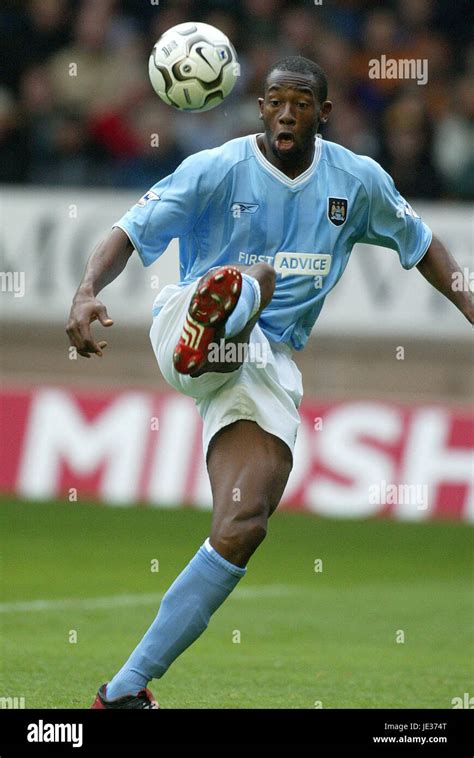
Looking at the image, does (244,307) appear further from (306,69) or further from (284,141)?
(306,69)

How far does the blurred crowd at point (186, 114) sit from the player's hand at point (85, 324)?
10.8 metres

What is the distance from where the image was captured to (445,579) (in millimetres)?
11797

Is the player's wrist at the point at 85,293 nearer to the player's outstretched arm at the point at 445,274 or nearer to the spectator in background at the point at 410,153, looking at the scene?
the player's outstretched arm at the point at 445,274

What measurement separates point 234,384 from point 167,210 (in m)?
0.76

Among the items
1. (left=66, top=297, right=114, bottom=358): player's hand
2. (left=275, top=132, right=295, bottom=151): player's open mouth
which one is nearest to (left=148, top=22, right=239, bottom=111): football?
(left=275, top=132, right=295, bottom=151): player's open mouth

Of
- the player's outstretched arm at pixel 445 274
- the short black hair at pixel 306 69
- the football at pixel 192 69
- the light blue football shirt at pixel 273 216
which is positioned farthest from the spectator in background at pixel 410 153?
the short black hair at pixel 306 69

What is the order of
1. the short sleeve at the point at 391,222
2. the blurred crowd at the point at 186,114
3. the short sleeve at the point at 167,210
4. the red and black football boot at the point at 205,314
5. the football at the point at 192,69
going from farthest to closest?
1. the blurred crowd at the point at 186,114
2. the football at the point at 192,69
3. the short sleeve at the point at 391,222
4. the short sleeve at the point at 167,210
5. the red and black football boot at the point at 205,314

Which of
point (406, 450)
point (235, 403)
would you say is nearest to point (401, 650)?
point (235, 403)

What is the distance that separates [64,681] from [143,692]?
134cm

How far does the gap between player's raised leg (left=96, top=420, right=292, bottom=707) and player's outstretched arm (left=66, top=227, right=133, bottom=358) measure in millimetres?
787

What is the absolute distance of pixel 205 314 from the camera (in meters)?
5.99

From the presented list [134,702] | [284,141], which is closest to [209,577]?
[134,702]

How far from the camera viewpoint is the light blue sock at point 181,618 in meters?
6.08

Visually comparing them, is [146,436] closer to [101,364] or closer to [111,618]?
[101,364]
